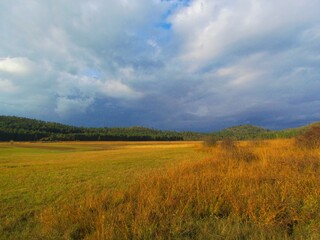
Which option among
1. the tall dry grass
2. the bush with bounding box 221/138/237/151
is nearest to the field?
the tall dry grass

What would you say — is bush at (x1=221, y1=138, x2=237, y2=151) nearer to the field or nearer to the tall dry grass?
the field

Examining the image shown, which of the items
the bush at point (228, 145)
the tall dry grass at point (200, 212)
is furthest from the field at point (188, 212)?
the bush at point (228, 145)

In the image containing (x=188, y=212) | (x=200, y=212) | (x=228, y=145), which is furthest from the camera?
(x=228, y=145)

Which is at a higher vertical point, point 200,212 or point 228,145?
point 228,145

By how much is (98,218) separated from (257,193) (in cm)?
473

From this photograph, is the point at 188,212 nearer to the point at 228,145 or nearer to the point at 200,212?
the point at 200,212

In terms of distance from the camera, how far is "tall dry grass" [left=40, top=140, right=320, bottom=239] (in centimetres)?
555

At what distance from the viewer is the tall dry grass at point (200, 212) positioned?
555 cm

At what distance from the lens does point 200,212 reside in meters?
6.86

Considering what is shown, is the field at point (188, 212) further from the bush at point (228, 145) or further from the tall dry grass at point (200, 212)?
the bush at point (228, 145)

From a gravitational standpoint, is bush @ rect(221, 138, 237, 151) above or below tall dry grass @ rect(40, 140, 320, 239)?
above

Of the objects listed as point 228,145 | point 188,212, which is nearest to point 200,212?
point 188,212

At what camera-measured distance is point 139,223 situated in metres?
A: 5.71

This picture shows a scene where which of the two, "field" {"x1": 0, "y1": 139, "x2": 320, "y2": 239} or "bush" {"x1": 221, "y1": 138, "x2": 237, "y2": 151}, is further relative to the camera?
"bush" {"x1": 221, "y1": 138, "x2": 237, "y2": 151}
